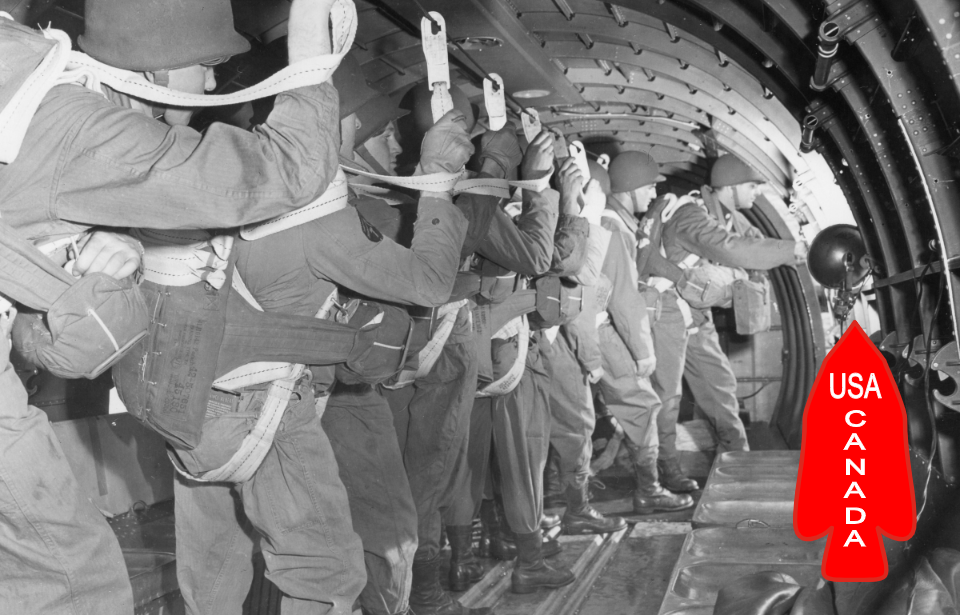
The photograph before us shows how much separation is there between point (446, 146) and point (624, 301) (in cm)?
350

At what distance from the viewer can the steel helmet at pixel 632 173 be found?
22.5 feet

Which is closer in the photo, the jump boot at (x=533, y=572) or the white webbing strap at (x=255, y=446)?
the white webbing strap at (x=255, y=446)

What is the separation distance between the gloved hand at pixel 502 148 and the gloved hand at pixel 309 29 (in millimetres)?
1495

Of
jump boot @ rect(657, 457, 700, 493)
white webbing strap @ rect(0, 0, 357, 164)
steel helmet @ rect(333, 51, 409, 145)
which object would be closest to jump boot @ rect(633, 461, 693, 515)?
jump boot @ rect(657, 457, 700, 493)

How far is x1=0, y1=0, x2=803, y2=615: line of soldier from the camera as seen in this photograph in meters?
1.85

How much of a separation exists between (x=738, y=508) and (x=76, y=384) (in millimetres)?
3356

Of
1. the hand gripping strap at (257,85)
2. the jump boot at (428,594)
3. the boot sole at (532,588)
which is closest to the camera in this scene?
the hand gripping strap at (257,85)

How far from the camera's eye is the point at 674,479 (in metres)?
6.61

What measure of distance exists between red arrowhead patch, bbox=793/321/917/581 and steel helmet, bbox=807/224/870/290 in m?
1.28

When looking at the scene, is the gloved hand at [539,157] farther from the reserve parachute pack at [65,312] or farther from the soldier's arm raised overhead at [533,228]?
the reserve parachute pack at [65,312]

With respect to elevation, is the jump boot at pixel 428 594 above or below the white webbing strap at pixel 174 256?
below

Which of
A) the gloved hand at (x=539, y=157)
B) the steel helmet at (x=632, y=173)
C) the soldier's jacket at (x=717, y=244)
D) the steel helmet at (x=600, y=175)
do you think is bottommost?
the soldier's jacket at (x=717, y=244)

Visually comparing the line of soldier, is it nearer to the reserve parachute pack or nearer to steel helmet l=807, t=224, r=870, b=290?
the reserve parachute pack

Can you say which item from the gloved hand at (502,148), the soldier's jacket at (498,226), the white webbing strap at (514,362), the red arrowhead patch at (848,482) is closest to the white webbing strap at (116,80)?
the soldier's jacket at (498,226)
